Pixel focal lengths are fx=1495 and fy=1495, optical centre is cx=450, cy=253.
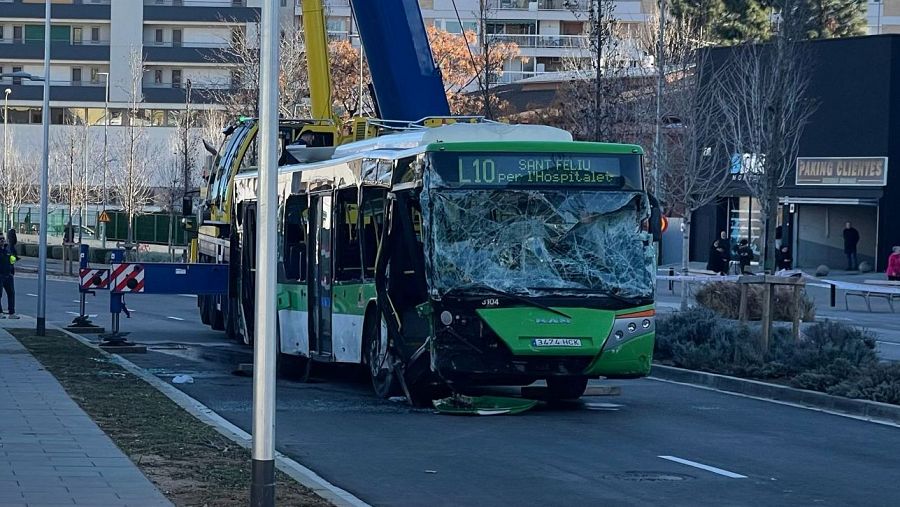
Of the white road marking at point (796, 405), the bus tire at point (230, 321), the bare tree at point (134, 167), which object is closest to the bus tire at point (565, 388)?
the white road marking at point (796, 405)

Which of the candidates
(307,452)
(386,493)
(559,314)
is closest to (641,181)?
(559,314)

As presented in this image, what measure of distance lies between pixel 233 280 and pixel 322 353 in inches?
250

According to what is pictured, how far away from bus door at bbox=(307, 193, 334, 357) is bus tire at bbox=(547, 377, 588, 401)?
10.3ft

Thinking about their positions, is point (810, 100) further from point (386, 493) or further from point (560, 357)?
point (386, 493)

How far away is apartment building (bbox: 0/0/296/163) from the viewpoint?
8912 cm

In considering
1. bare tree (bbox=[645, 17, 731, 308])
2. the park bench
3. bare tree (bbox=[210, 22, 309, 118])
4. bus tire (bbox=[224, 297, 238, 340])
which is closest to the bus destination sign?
bus tire (bbox=[224, 297, 238, 340])

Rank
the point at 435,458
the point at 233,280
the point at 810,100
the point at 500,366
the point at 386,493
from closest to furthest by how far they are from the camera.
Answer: the point at 386,493 < the point at 435,458 < the point at 500,366 < the point at 233,280 < the point at 810,100

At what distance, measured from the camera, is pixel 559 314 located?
15.6 meters

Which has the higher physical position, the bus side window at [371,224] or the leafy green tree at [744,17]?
the leafy green tree at [744,17]

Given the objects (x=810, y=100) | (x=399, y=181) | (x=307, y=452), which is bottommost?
(x=307, y=452)

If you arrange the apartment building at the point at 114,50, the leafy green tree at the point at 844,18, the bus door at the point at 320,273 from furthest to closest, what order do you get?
the apartment building at the point at 114,50 → the leafy green tree at the point at 844,18 → the bus door at the point at 320,273

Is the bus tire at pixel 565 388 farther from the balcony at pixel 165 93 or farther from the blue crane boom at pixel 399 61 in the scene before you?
the balcony at pixel 165 93

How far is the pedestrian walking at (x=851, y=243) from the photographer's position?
50656mm

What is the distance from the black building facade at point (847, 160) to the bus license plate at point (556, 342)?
37.5 meters
